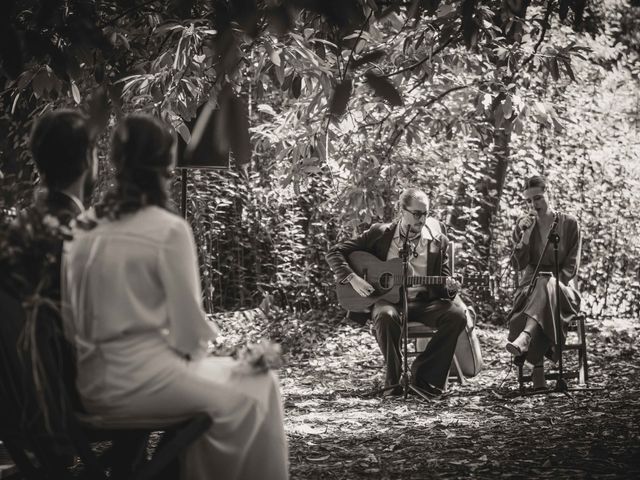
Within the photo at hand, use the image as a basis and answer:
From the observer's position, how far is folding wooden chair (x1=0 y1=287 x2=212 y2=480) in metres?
2.93

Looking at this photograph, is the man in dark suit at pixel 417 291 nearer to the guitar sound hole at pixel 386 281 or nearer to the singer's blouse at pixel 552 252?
the guitar sound hole at pixel 386 281

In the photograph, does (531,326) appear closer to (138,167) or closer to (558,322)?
(558,322)

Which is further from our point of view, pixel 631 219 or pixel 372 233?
pixel 631 219

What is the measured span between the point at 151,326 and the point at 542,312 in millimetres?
5210

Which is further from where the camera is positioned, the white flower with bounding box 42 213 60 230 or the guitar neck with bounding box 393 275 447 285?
the guitar neck with bounding box 393 275 447 285

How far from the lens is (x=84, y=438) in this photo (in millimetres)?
2969

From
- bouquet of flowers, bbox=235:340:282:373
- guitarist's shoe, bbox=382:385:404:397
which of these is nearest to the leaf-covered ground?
guitarist's shoe, bbox=382:385:404:397

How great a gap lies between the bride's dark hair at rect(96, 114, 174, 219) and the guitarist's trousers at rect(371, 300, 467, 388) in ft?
15.8

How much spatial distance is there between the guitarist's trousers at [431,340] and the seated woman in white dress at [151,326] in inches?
177

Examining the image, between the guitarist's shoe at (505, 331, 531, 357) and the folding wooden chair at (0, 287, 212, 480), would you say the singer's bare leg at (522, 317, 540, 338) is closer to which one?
the guitarist's shoe at (505, 331, 531, 357)

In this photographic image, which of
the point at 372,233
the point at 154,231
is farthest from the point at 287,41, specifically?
the point at 372,233

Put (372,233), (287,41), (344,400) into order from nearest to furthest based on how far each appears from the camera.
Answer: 1. (287,41)
2. (344,400)
3. (372,233)

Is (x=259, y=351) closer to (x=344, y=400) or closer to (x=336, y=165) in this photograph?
(x=344, y=400)

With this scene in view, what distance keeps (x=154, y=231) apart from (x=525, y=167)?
1071 centimetres
